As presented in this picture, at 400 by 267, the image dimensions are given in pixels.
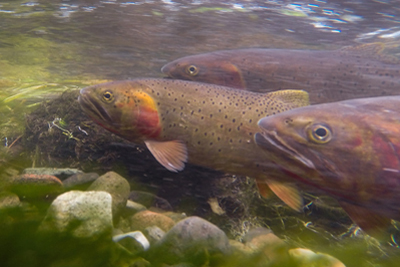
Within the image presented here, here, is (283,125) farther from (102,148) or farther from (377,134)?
(102,148)

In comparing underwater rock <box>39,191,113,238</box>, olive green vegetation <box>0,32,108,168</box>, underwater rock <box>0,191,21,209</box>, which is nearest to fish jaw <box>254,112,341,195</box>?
underwater rock <box>39,191,113,238</box>

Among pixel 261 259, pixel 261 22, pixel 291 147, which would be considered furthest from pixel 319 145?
pixel 261 22

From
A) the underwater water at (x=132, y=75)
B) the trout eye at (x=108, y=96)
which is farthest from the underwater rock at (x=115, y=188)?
the trout eye at (x=108, y=96)

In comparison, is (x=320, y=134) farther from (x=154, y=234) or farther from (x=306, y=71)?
(x=306, y=71)

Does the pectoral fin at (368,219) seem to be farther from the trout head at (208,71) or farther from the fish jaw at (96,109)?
the trout head at (208,71)

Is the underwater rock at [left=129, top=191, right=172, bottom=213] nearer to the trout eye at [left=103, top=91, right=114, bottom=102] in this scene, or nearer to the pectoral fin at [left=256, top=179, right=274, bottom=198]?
the pectoral fin at [left=256, top=179, right=274, bottom=198]

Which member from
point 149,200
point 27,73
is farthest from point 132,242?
point 27,73
